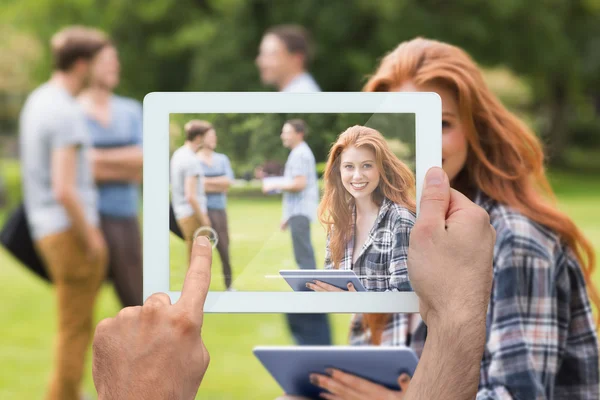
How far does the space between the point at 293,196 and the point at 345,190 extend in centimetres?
9

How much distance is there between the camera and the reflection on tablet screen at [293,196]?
1134 millimetres

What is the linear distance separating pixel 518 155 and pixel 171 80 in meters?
13.3

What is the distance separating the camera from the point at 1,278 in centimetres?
727

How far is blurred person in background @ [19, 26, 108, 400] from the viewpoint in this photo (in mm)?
3416

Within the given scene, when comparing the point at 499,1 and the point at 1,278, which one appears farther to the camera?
the point at 499,1

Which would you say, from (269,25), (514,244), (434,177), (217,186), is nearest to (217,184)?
(217,186)

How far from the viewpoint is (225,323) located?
17.0 feet

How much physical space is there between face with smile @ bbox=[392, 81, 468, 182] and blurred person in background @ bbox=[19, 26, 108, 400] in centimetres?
216

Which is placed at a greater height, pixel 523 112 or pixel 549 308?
pixel 523 112

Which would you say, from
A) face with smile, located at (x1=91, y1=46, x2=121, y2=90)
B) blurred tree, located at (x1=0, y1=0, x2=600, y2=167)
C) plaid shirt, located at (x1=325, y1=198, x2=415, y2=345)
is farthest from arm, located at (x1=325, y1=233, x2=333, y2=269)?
blurred tree, located at (x1=0, y1=0, x2=600, y2=167)

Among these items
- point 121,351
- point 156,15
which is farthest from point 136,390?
point 156,15

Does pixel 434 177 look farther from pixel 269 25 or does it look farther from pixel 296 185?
pixel 269 25

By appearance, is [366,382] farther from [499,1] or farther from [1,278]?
[499,1]

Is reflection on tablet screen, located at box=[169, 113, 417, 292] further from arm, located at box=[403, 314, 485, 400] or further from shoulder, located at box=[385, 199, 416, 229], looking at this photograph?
arm, located at box=[403, 314, 485, 400]
